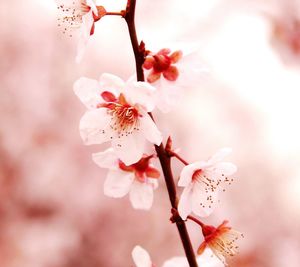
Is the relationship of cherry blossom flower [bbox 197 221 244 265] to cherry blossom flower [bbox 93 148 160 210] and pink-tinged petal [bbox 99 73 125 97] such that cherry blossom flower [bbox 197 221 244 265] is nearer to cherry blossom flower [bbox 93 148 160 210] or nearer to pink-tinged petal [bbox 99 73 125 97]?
cherry blossom flower [bbox 93 148 160 210]

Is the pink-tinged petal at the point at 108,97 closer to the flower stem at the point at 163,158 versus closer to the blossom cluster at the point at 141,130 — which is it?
the blossom cluster at the point at 141,130

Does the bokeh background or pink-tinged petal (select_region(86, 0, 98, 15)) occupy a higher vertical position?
the bokeh background

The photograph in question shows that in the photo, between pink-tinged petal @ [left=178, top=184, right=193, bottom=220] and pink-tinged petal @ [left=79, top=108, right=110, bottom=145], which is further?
pink-tinged petal @ [left=79, top=108, right=110, bottom=145]

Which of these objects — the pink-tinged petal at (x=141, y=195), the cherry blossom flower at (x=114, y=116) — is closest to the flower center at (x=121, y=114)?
the cherry blossom flower at (x=114, y=116)

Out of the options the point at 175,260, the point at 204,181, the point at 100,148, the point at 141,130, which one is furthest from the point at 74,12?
the point at 100,148

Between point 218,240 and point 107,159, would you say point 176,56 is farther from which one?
point 218,240

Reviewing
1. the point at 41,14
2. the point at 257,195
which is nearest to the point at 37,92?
the point at 41,14

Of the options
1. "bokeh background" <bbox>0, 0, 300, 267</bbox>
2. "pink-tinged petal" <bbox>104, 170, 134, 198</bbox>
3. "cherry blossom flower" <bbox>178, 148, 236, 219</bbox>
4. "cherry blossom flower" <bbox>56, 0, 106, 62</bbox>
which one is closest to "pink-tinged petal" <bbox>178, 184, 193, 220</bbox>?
"cherry blossom flower" <bbox>178, 148, 236, 219</bbox>

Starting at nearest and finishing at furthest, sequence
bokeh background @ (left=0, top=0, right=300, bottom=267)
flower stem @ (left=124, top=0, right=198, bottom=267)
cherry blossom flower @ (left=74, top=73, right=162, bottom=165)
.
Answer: flower stem @ (left=124, top=0, right=198, bottom=267)
cherry blossom flower @ (left=74, top=73, right=162, bottom=165)
bokeh background @ (left=0, top=0, right=300, bottom=267)

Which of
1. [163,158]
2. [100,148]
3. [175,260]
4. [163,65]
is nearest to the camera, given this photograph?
[163,158]
